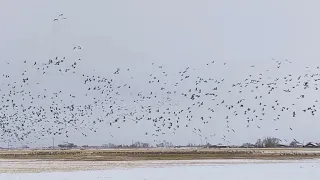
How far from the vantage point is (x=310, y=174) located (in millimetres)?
37656

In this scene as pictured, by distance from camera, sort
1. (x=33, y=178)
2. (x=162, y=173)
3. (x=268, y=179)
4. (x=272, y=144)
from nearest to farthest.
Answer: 1. (x=268, y=179)
2. (x=33, y=178)
3. (x=162, y=173)
4. (x=272, y=144)

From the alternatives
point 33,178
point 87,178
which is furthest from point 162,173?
point 33,178

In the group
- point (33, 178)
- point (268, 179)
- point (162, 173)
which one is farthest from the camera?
point (162, 173)

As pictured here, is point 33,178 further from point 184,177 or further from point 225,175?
point 225,175

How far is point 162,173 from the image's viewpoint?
130ft

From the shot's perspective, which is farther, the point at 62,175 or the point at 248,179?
the point at 62,175

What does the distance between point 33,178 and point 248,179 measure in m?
12.2

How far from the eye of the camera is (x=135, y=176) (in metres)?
37.3

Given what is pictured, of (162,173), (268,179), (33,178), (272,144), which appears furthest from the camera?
(272,144)

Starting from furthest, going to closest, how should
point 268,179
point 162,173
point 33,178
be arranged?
point 162,173
point 33,178
point 268,179

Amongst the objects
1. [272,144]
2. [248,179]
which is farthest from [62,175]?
[272,144]

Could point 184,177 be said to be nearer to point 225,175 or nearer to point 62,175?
point 225,175

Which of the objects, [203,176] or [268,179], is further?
[203,176]

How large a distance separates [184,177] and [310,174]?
7458mm
